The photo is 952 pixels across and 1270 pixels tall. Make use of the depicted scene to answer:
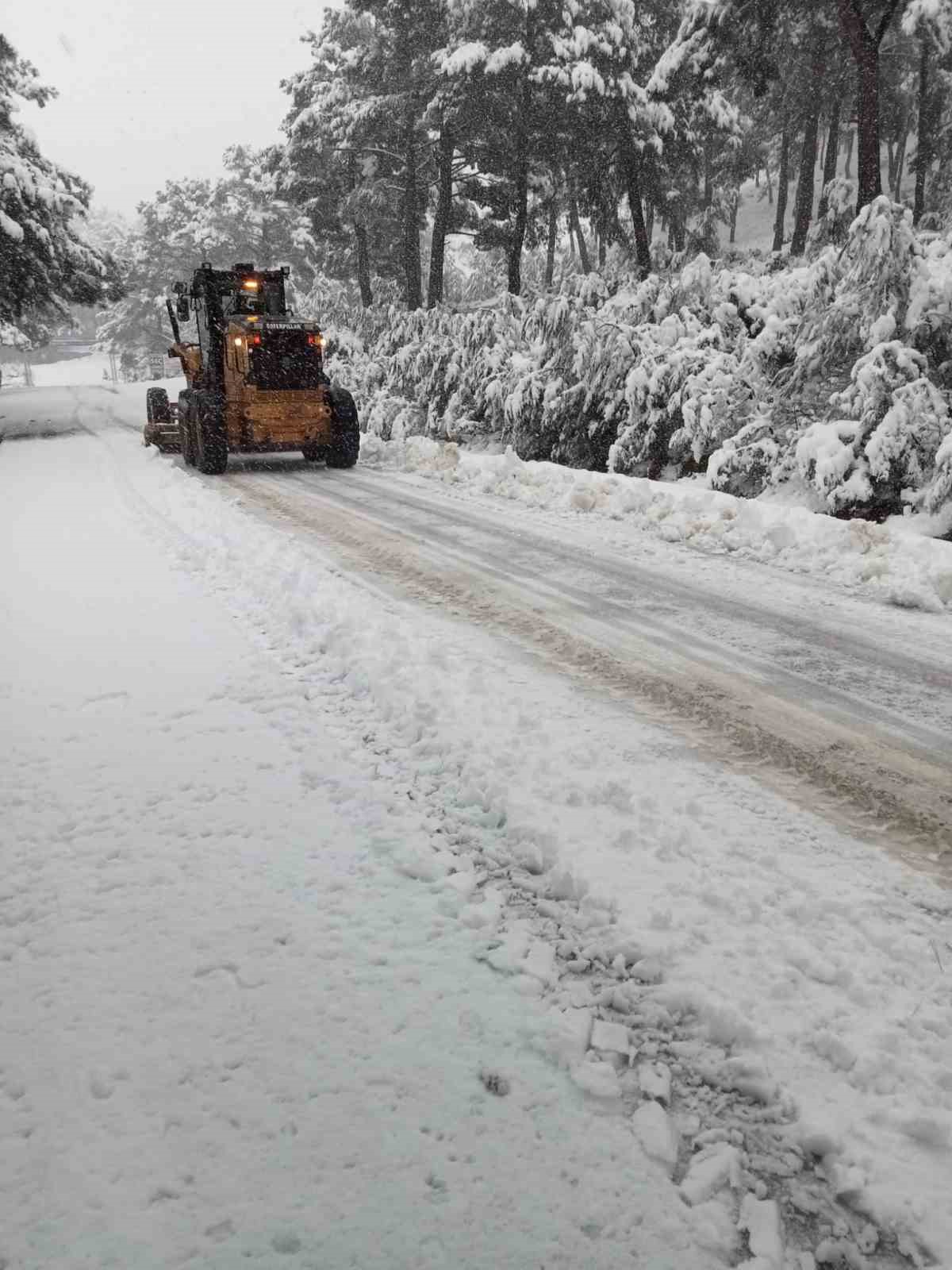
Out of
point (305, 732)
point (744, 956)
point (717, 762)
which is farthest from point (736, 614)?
point (744, 956)

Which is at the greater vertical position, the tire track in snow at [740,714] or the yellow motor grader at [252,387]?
the yellow motor grader at [252,387]

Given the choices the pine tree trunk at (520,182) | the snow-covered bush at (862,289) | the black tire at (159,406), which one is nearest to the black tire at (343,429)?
the black tire at (159,406)

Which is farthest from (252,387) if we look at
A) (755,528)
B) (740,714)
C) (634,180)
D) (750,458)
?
(634,180)

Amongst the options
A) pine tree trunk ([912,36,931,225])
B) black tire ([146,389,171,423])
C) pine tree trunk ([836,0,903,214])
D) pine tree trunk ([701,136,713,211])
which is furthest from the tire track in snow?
pine tree trunk ([701,136,713,211])

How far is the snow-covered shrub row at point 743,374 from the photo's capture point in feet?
27.4

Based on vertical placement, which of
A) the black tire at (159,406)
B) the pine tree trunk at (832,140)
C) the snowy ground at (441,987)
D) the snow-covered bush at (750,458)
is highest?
the pine tree trunk at (832,140)

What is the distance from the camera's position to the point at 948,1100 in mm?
1929

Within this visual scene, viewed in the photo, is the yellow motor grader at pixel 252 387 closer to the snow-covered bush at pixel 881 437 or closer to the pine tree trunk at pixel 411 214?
the snow-covered bush at pixel 881 437

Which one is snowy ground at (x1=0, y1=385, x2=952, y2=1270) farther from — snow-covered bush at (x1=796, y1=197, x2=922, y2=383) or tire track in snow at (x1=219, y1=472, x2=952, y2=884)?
snow-covered bush at (x1=796, y1=197, x2=922, y2=383)

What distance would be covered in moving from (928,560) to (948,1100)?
205 inches

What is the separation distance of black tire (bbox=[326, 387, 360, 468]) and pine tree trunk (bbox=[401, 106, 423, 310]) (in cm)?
1249

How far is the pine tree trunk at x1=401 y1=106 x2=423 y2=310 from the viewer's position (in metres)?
23.4

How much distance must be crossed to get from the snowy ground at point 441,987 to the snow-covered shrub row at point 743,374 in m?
4.63

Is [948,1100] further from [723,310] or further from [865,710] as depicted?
[723,310]
